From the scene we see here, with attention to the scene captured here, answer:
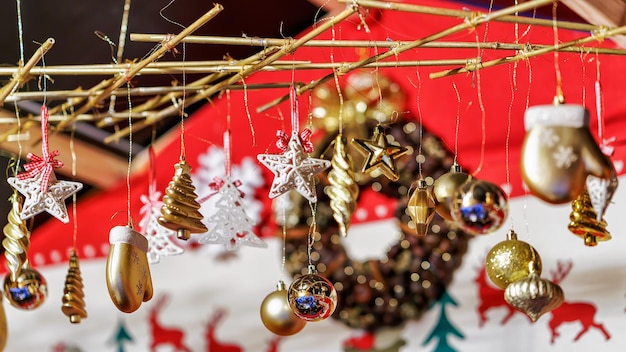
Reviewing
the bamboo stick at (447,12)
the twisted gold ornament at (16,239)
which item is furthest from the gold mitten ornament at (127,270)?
the bamboo stick at (447,12)

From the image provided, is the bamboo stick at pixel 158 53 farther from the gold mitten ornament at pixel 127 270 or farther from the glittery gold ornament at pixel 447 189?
the glittery gold ornament at pixel 447 189

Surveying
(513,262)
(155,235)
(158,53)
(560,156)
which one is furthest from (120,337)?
(560,156)

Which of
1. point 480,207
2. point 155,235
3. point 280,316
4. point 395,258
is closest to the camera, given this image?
point 480,207

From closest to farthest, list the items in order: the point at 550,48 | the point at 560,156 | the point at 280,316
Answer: the point at 560,156 < the point at 550,48 < the point at 280,316

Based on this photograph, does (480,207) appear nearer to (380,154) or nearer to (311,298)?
(380,154)

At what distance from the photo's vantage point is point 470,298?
405 centimetres

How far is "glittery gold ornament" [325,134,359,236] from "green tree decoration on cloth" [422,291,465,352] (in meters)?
1.32

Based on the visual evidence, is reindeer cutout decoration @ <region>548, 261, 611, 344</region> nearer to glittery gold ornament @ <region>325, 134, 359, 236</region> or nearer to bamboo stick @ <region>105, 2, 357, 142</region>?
glittery gold ornament @ <region>325, 134, 359, 236</region>

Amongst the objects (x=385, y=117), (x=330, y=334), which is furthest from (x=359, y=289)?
(x=385, y=117)

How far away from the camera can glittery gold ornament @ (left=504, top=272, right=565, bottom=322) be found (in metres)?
2.68

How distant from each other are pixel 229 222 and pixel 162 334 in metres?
1.80

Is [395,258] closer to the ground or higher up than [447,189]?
higher up

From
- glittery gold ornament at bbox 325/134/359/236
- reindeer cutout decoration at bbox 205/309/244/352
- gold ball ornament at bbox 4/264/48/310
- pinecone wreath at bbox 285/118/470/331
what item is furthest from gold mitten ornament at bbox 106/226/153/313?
reindeer cutout decoration at bbox 205/309/244/352

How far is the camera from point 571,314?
379cm
